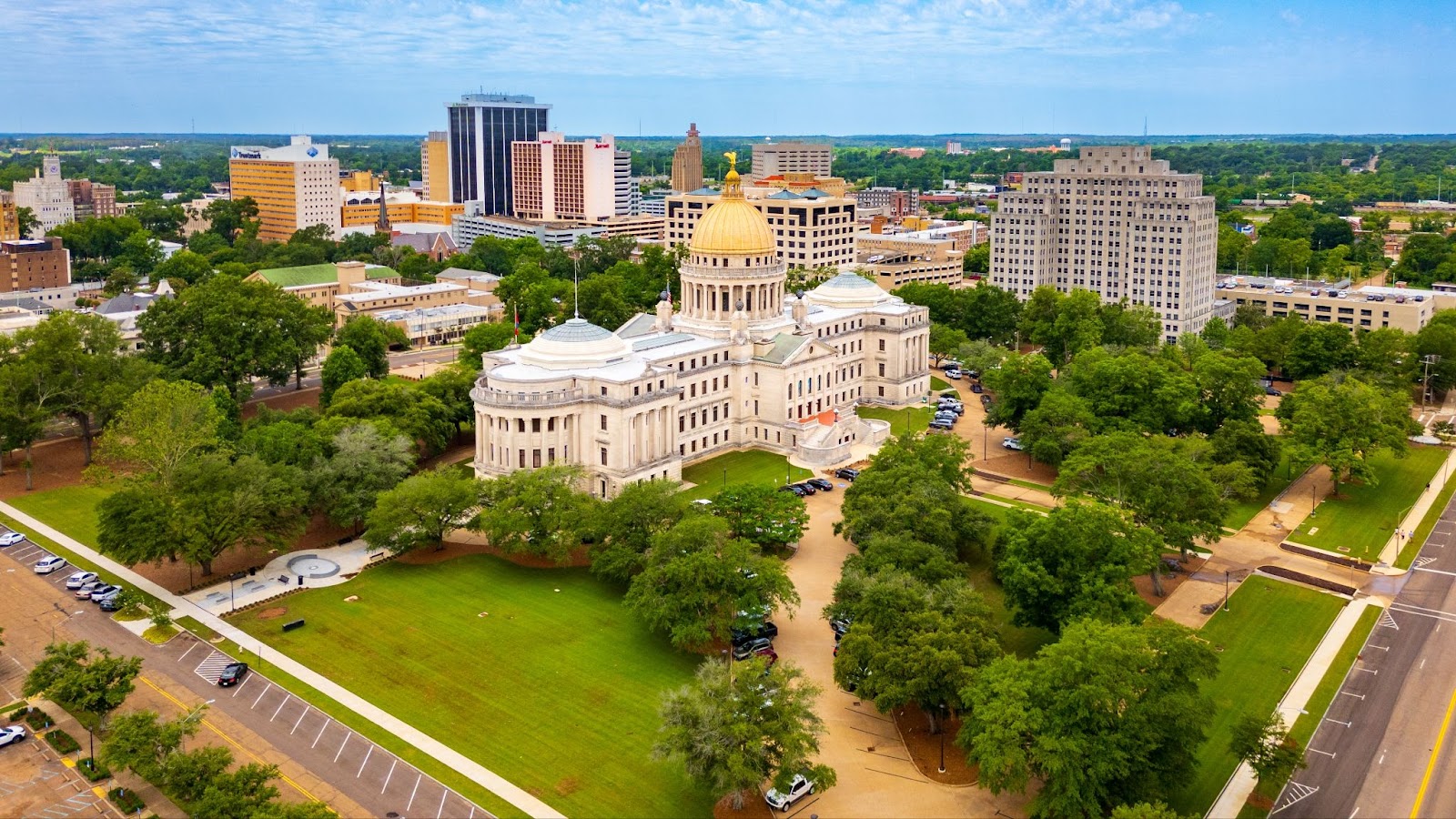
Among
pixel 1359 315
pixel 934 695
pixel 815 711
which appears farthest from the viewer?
pixel 1359 315

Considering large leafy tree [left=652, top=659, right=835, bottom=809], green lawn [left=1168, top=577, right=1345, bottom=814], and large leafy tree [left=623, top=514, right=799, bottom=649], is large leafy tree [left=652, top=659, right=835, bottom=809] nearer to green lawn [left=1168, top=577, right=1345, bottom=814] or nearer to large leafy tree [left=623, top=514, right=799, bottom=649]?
large leafy tree [left=623, top=514, right=799, bottom=649]

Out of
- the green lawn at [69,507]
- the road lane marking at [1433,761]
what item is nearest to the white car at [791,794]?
the road lane marking at [1433,761]

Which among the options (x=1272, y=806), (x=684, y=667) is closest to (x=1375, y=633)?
(x=1272, y=806)

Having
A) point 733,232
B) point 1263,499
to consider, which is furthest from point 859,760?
point 733,232

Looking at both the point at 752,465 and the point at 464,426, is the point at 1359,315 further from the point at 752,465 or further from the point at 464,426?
the point at 464,426

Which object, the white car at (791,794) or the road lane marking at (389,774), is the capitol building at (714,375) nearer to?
the road lane marking at (389,774)

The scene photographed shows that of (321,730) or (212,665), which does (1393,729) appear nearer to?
(321,730)
